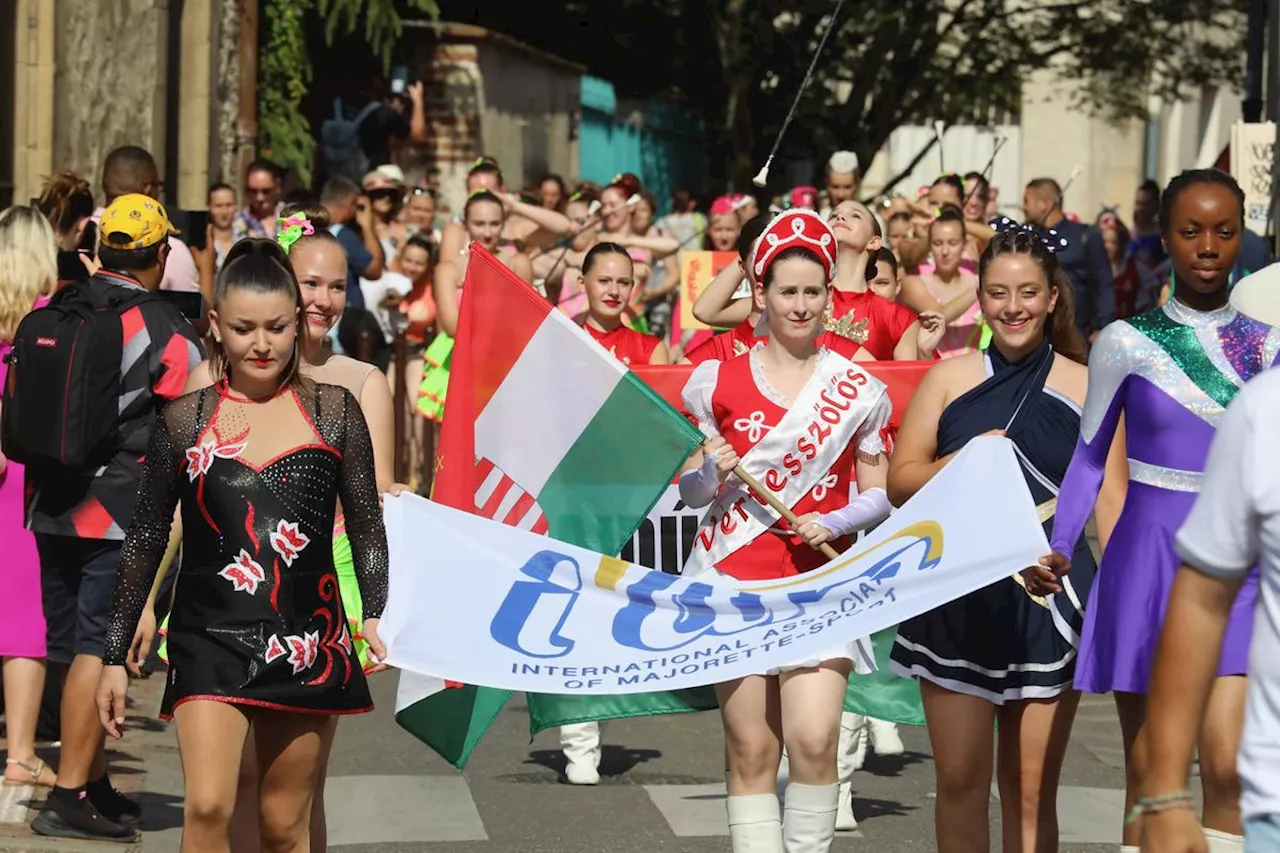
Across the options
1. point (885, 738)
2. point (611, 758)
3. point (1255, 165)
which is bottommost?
point (611, 758)

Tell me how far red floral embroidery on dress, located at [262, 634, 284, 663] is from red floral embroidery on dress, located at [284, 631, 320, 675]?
22mm

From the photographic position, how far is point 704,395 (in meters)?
6.86

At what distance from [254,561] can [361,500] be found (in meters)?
0.34

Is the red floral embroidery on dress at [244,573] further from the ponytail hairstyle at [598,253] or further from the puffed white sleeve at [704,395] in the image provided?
the ponytail hairstyle at [598,253]

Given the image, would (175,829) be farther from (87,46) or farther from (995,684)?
(87,46)

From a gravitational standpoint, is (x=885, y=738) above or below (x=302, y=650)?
below

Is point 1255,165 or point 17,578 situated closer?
point 17,578

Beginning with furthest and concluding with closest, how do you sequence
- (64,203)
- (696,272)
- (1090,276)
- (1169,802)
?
(1090,276), (696,272), (64,203), (1169,802)

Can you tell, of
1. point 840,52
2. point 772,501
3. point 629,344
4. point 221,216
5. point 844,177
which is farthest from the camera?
point 840,52

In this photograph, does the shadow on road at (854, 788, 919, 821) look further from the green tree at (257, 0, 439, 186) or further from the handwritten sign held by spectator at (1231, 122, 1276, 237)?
the green tree at (257, 0, 439, 186)

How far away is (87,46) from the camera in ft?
54.3

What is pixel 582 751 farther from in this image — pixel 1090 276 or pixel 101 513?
pixel 1090 276

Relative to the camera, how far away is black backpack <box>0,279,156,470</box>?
314 inches

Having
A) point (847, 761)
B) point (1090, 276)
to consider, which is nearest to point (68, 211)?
point (847, 761)
